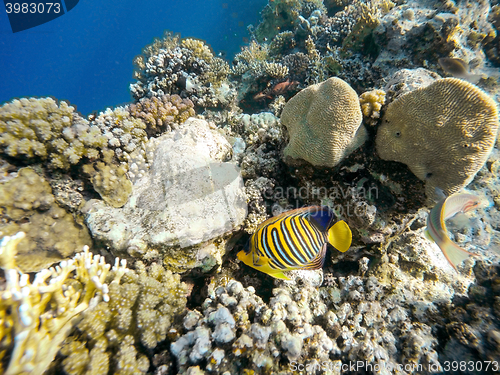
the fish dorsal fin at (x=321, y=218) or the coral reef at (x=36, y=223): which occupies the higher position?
the coral reef at (x=36, y=223)

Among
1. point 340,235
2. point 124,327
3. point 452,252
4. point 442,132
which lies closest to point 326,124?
point 442,132

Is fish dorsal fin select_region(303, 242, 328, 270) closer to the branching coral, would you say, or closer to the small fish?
the branching coral

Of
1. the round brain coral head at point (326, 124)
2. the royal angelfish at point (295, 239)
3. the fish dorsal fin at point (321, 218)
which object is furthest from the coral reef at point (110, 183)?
the fish dorsal fin at point (321, 218)

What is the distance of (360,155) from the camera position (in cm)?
279

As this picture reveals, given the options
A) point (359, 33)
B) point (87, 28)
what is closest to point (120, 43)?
point (87, 28)

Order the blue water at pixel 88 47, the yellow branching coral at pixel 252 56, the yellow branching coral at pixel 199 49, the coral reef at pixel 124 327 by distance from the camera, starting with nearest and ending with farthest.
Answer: the coral reef at pixel 124 327
the yellow branching coral at pixel 199 49
the yellow branching coral at pixel 252 56
the blue water at pixel 88 47

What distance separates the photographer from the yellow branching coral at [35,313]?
1.42 m

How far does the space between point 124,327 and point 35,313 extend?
68 centimetres

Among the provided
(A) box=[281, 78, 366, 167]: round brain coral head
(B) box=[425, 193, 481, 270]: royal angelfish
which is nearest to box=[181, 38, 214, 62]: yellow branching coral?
(A) box=[281, 78, 366, 167]: round brain coral head

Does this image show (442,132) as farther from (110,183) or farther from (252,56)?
(252,56)

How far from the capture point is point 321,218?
192cm

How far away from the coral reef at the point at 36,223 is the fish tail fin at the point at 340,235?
3.07 meters

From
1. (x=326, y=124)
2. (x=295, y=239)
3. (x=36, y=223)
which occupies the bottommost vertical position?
(x=295, y=239)

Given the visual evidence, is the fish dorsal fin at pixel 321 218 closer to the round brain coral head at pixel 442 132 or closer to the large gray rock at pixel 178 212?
the large gray rock at pixel 178 212
